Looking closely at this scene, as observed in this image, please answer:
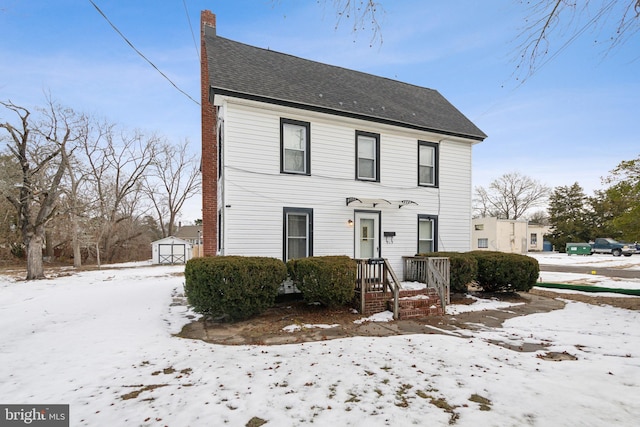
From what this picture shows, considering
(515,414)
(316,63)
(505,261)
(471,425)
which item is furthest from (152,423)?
(316,63)

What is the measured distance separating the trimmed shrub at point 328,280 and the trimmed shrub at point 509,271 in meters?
4.71

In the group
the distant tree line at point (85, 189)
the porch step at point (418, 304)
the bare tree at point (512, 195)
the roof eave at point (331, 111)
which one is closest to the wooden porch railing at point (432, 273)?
the porch step at point (418, 304)

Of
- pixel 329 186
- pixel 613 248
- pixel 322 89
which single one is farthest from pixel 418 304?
pixel 613 248

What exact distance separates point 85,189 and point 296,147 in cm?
2807

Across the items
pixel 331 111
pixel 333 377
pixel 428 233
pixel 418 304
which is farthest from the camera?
pixel 428 233

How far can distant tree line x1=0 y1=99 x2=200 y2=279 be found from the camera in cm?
1627

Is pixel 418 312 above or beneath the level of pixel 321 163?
beneath

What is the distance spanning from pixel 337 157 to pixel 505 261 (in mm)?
5892

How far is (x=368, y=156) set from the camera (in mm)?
10086

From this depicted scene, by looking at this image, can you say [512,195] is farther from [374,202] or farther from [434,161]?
[374,202]

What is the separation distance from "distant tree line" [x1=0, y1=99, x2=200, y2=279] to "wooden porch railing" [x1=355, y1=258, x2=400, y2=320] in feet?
55.6

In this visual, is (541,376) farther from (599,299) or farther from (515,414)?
(599,299)

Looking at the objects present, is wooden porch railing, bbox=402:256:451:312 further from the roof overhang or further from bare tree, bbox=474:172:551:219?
bare tree, bbox=474:172:551:219

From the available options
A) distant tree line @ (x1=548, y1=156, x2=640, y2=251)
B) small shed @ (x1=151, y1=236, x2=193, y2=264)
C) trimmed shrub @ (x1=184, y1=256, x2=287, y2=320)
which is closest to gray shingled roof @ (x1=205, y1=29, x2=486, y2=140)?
trimmed shrub @ (x1=184, y1=256, x2=287, y2=320)
